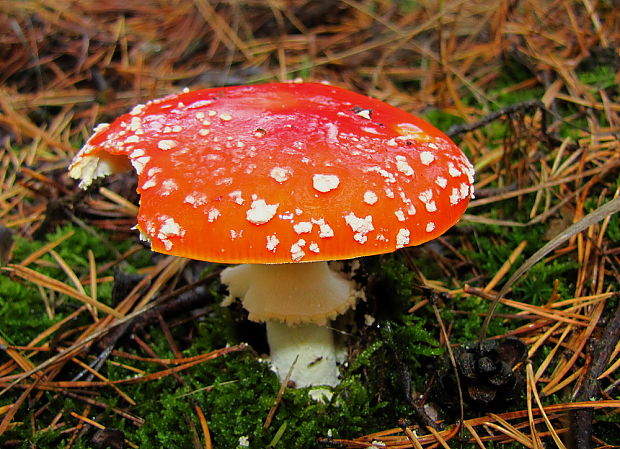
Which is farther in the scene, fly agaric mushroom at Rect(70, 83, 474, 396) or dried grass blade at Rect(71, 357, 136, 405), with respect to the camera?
dried grass blade at Rect(71, 357, 136, 405)

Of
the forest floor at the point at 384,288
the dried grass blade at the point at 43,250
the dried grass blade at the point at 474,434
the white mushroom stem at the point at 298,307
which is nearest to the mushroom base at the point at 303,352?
the white mushroom stem at the point at 298,307

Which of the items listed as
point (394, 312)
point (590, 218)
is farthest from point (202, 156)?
point (590, 218)

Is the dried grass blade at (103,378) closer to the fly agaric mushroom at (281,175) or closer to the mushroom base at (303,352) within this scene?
the mushroom base at (303,352)

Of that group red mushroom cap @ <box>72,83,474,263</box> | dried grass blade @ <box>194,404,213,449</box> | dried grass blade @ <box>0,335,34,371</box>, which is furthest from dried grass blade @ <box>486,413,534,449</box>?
dried grass blade @ <box>0,335,34,371</box>

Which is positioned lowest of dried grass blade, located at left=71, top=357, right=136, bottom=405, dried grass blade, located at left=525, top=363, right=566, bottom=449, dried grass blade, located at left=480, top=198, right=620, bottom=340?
dried grass blade, located at left=71, top=357, right=136, bottom=405

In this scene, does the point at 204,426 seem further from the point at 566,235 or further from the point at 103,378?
the point at 566,235

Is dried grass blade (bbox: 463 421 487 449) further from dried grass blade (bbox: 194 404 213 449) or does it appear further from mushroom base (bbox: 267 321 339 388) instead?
dried grass blade (bbox: 194 404 213 449)
